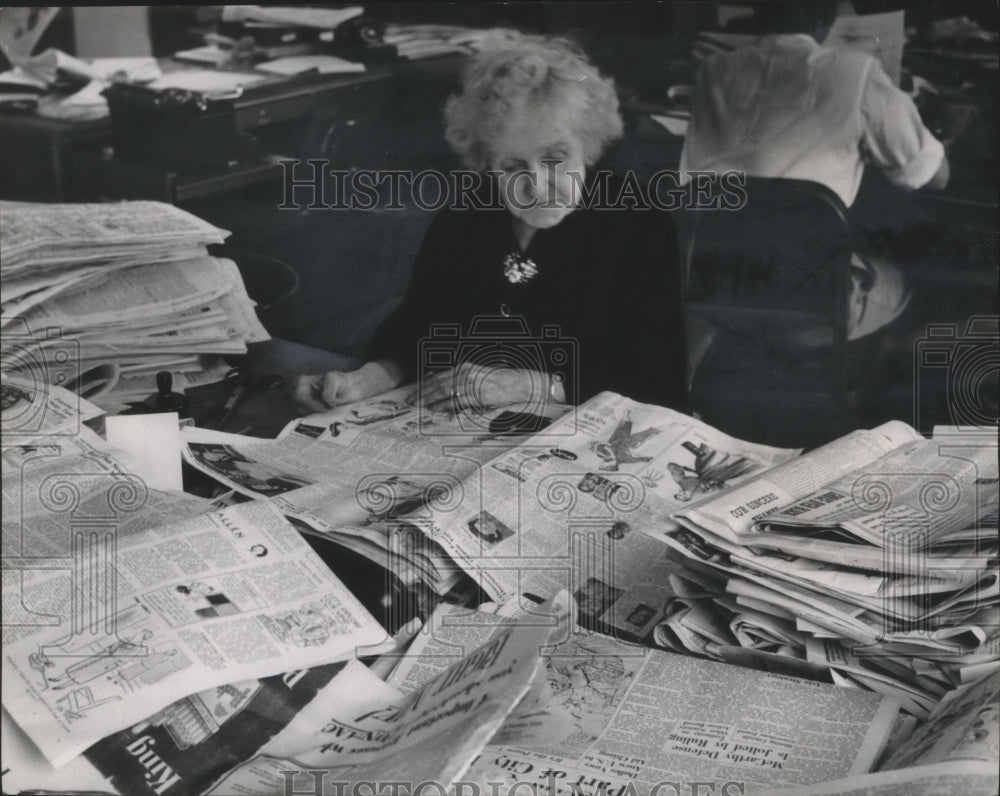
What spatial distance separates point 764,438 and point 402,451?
1.68 feet

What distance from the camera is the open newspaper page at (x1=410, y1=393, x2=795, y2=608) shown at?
3.76ft

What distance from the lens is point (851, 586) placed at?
987mm

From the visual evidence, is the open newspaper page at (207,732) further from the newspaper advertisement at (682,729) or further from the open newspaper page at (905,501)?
the open newspaper page at (905,501)

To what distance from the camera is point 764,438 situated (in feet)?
4.91

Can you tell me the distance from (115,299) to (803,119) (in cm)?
89

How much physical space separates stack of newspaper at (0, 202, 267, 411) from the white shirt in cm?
64

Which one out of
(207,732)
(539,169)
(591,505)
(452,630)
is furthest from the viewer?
(539,169)

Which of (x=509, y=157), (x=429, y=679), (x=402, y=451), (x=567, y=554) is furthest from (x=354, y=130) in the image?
(x=429, y=679)

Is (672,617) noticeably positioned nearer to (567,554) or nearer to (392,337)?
(567,554)

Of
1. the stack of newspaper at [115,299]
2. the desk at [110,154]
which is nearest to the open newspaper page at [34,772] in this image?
the stack of newspaper at [115,299]

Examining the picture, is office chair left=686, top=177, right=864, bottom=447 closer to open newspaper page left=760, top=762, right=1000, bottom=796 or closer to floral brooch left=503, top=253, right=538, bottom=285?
floral brooch left=503, top=253, right=538, bottom=285

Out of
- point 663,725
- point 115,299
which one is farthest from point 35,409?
point 663,725

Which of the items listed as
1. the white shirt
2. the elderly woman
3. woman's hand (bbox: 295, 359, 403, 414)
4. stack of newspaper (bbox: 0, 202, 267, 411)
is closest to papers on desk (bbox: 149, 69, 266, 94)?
stack of newspaper (bbox: 0, 202, 267, 411)

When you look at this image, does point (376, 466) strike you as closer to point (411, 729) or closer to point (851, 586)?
point (411, 729)
